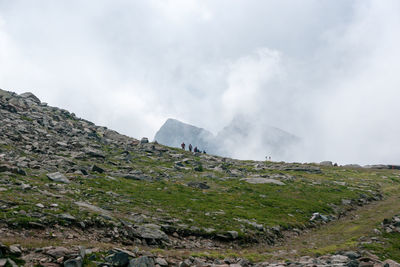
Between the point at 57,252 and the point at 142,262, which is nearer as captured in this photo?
the point at 57,252

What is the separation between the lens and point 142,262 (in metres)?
13.5

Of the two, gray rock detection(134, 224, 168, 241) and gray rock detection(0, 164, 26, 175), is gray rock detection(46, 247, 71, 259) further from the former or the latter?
gray rock detection(0, 164, 26, 175)

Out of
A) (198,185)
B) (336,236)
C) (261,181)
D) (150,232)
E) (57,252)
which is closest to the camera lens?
(57,252)

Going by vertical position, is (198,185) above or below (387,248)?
above

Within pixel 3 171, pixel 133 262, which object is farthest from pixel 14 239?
pixel 3 171

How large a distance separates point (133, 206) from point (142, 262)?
515 inches

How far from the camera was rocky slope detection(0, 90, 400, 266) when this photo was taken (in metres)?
15.1

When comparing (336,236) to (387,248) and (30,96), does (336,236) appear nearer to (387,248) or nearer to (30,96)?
(387,248)

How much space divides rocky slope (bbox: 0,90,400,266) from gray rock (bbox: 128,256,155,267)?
0.16ft

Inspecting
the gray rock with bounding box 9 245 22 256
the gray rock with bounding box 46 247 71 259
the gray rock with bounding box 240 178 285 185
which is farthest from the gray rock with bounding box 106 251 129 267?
the gray rock with bounding box 240 178 285 185

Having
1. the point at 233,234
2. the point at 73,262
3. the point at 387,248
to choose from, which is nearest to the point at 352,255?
the point at 387,248

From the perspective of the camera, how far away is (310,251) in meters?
20.6

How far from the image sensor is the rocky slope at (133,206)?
595 inches

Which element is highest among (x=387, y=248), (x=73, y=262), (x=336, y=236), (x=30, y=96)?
(x=30, y=96)
